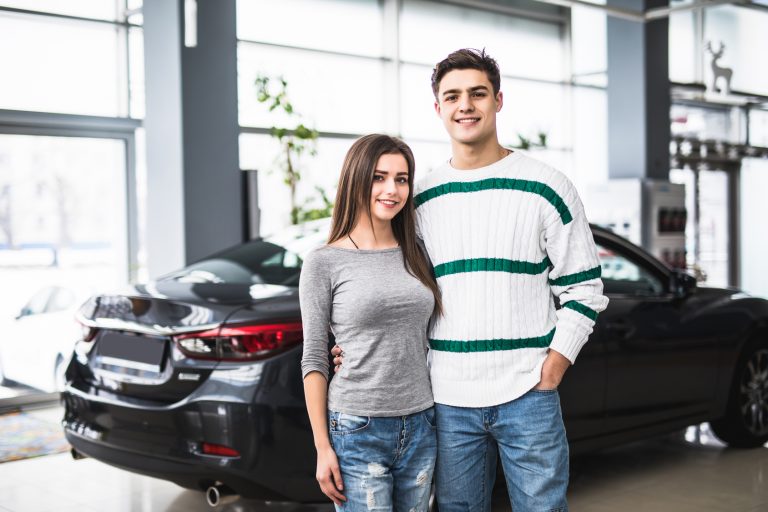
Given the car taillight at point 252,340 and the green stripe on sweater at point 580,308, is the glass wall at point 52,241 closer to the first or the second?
the car taillight at point 252,340

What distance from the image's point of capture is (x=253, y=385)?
294 centimetres

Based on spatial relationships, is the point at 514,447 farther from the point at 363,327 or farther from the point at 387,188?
the point at 387,188

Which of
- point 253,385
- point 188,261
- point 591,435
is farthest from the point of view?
point 188,261

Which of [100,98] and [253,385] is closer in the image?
[253,385]

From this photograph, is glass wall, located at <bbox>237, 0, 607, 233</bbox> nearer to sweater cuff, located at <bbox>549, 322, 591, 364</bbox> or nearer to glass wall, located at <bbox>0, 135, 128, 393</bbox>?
glass wall, located at <bbox>0, 135, 128, 393</bbox>

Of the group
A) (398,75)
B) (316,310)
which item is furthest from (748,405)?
(398,75)

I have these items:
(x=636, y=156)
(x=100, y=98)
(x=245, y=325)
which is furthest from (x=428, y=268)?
(x=636, y=156)

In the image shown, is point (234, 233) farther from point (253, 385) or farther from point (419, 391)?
point (419, 391)

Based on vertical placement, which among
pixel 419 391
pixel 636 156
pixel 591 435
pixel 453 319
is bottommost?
pixel 591 435

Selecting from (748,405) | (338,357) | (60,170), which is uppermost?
(60,170)

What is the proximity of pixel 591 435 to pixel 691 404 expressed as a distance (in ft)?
2.61

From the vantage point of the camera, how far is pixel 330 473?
1975mm

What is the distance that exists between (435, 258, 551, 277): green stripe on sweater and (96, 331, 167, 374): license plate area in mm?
1312

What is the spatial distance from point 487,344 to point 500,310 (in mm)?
84
